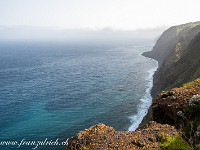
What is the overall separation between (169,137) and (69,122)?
37793mm

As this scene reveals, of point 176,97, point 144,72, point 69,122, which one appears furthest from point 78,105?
point 144,72

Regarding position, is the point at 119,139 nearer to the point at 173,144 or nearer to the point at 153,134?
the point at 153,134

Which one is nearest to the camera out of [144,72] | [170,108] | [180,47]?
[170,108]

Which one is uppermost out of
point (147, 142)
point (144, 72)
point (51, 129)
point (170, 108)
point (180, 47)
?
point (180, 47)

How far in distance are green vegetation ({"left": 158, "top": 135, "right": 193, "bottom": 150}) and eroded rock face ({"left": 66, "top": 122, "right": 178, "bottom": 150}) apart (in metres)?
0.42

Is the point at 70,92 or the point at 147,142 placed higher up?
the point at 147,142

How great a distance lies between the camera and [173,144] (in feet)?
35.3

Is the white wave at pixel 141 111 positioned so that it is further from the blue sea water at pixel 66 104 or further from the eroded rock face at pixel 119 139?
the eroded rock face at pixel 119 139

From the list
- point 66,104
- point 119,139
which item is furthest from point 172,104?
point 66,104

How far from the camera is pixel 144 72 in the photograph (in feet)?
320

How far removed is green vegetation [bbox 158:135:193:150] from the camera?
10242mm

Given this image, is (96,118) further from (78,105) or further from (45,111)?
(45,111)

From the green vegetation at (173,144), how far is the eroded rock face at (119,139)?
415 mm

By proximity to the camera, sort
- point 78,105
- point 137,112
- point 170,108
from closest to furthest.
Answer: point 170,108
point 137,112
point 78,105
